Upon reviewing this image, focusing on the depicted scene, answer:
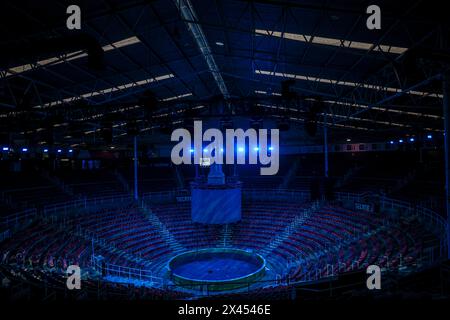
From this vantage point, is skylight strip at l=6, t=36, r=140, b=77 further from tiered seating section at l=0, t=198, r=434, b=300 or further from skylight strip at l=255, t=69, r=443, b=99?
tiered seating section at l=0, t=198, r=434, b=300

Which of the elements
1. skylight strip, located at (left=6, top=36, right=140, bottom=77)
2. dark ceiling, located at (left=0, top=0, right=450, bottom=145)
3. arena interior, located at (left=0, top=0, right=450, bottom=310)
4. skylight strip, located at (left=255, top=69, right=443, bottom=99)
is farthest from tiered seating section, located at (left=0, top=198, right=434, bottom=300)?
skylight strip, located at (left=6, top=36, right=140, bottom=77)

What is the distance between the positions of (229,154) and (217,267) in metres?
14.5

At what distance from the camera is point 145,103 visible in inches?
599

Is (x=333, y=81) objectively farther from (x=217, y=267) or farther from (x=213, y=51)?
(x=217, y=267)

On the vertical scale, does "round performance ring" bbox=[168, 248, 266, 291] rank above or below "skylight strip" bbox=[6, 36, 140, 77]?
below

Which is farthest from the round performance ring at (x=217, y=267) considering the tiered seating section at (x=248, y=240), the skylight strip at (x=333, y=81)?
the skylight strip at (x=333, y=81)

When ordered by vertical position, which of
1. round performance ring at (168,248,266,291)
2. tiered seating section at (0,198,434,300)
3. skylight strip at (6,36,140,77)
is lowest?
round performance ring at (168,248,266,291)

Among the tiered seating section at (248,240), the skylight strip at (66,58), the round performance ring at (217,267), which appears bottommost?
the round performance ring at (217,267)

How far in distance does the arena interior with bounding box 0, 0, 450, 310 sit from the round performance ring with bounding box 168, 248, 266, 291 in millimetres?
133

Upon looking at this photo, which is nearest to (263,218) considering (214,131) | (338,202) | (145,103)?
(338,202)

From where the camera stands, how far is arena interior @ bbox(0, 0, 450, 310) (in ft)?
32.7

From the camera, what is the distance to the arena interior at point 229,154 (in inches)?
392

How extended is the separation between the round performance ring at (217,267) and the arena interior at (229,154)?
133mm

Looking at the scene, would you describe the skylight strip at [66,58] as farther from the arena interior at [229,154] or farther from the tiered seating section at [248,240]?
the tiered seating section at [248,240]
